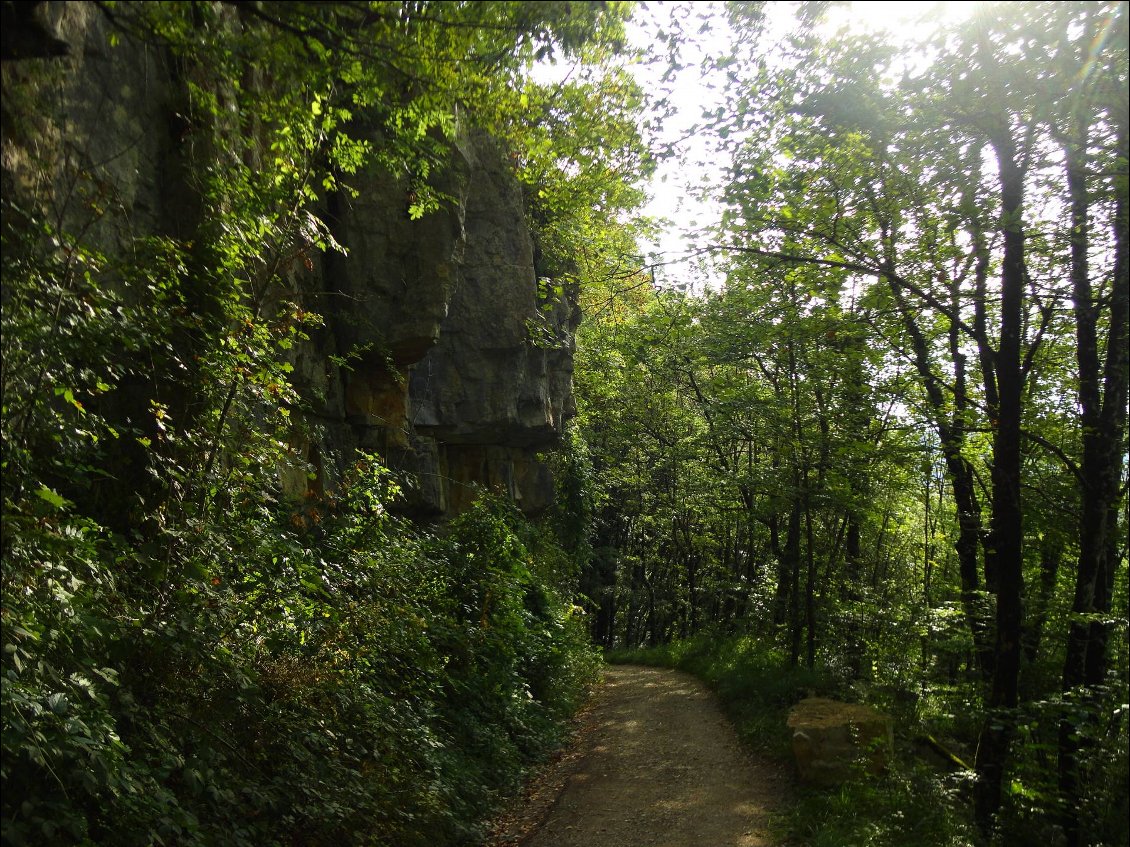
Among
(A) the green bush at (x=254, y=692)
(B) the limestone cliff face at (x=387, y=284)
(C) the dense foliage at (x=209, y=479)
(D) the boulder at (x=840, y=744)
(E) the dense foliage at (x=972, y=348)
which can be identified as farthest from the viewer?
(D) the boulder at (x=840, y=744)

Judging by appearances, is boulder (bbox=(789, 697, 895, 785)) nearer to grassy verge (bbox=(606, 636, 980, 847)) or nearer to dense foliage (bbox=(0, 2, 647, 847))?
grassy verge (bbox=(606, 636, 980, 847))

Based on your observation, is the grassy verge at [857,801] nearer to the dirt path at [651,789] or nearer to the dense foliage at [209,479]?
the dirt path at [651,789]

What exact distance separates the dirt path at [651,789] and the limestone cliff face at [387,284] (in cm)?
425

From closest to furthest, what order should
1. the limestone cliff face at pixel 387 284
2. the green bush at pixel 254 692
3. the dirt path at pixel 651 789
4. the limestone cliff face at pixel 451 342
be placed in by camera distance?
1. the green bush at pixel 254 692
2. the limestone cliff face at pixel 387 284
3. the dirt path at pixel 651 789
4. the limestone cliff face at pixel 451 342

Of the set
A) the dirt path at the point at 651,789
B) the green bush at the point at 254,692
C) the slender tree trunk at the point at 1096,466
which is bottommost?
the dirt path at the point at 651,789

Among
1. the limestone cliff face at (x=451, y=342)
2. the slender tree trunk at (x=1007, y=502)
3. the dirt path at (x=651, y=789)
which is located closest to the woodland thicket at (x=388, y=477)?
the slender tree trunk at (x=1007, y=502)

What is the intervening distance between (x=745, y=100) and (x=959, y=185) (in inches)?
86.1

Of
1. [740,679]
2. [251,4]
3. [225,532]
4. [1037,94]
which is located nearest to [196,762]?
[225,532]

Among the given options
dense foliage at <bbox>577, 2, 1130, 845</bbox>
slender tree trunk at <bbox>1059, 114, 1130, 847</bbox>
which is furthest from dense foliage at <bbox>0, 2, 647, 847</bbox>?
slender tree trunk at <bbox>1059, 114, 1130, 847</bbox>

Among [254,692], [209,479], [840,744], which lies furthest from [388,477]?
[840,744]

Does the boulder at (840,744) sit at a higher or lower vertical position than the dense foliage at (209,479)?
lower

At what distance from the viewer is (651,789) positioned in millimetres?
9398

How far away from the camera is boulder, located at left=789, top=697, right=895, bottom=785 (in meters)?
8.71

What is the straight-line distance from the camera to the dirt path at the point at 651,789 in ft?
25.6
